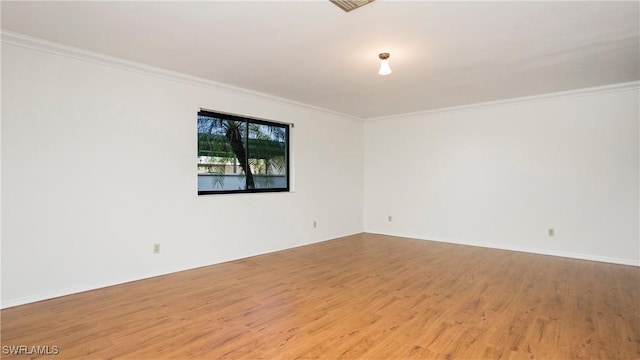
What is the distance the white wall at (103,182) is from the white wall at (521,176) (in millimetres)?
2800

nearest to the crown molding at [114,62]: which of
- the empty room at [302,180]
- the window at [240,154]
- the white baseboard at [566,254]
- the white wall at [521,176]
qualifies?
the empty room at [302,180]

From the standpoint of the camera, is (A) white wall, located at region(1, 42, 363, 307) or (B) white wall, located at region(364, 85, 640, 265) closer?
(A) white wall, located at region(1, 42, 363, 307)

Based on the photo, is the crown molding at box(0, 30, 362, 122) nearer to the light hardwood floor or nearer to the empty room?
the empty room

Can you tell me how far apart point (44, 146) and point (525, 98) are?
5.94 metres

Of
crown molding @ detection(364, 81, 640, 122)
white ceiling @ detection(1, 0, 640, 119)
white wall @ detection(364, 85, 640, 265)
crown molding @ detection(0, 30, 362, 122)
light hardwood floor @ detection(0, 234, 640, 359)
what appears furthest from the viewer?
white wall @ detection(364, 85, 640, 265)

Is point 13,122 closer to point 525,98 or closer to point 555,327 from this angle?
point 555,327

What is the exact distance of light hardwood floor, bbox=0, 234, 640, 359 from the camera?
221cm

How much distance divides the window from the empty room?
1.2 inches

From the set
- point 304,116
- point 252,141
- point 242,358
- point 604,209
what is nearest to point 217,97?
point 252,141

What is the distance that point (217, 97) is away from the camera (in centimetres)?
433

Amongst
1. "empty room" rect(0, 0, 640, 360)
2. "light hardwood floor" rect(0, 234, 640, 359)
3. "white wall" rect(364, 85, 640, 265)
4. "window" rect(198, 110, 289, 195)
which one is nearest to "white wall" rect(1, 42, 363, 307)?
"empty room" rect(0, 0, 640, 360)

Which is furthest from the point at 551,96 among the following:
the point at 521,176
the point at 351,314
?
the point at 351,314

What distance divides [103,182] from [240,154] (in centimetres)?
177

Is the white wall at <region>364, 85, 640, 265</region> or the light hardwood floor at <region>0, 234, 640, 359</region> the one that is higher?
the white wall at <region>364, 85, 640, 265</region>
